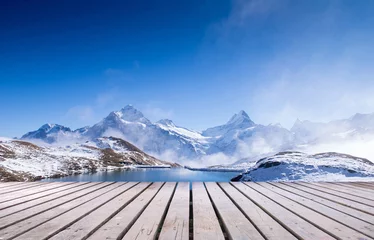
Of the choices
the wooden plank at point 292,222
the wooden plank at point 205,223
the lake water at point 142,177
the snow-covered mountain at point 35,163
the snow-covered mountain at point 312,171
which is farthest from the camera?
the lake water at point 142,177

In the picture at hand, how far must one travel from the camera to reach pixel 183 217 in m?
3.87

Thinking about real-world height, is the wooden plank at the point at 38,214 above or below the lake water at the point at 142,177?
above

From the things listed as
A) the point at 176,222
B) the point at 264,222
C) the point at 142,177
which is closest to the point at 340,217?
the point at 264,222

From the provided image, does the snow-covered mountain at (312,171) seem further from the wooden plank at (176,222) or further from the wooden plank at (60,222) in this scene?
the wooden plank at (60,222)

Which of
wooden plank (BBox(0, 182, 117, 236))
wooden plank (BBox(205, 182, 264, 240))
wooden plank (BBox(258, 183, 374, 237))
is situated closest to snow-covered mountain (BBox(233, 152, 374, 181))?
wooden plank (BBox(258, 183, 374, 237))

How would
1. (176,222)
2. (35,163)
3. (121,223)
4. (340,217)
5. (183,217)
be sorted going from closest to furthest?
(121,223) < (176,222) < (183,217) < (340,217) < (35,163)

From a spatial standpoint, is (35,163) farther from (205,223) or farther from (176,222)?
(205,223)

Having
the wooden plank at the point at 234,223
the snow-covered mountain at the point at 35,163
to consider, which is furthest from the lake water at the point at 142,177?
the wooden plank at the point at 234,223

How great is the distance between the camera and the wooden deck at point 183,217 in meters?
3.12

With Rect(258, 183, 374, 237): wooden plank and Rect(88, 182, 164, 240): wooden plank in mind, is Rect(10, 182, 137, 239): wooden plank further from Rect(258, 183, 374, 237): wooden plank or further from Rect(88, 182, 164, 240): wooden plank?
Rect(258, 183, 374, 237): wooden plank

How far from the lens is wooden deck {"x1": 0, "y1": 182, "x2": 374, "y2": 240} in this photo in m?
3.12

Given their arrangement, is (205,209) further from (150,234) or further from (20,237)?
(20,237)

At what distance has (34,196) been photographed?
592 cm

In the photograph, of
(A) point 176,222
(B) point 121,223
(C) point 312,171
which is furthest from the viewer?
(C) point 312,171
